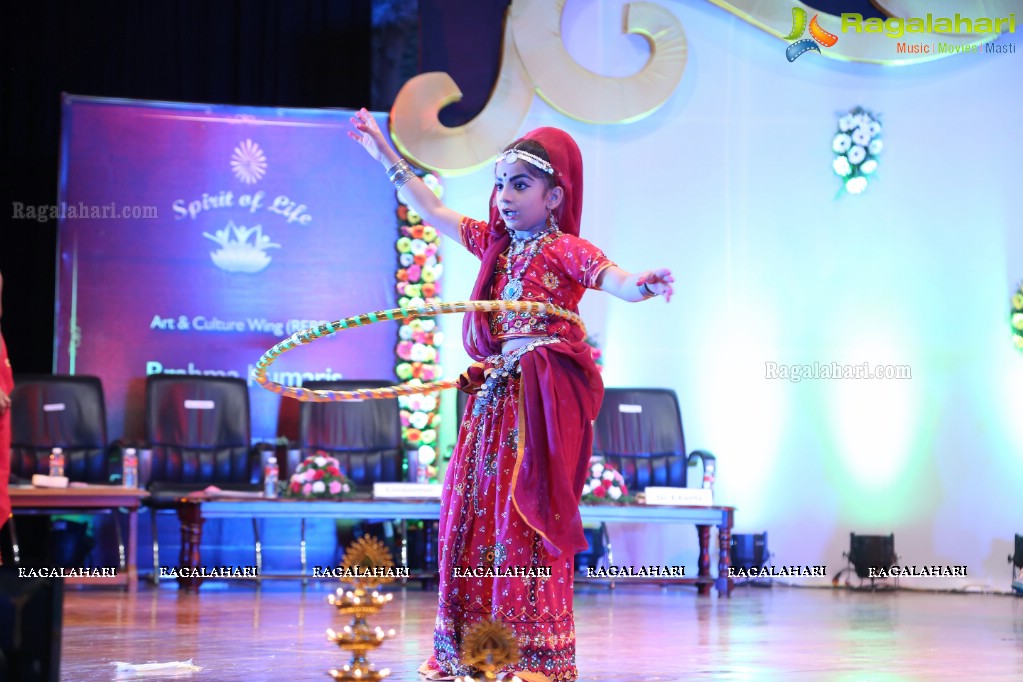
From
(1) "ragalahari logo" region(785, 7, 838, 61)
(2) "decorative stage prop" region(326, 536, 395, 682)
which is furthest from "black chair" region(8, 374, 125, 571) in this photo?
(2) "decorative stage prop" region(326, 536, 395, 682)

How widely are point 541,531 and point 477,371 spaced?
1.75 feet

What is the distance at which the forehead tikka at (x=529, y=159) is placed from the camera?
11.7 feet

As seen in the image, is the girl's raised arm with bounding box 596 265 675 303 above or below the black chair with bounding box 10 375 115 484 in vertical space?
above

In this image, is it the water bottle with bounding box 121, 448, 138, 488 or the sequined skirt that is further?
the water bottle with bounding box 121, 448, 138, 488

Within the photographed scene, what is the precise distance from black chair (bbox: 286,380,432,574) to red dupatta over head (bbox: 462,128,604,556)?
4.62m

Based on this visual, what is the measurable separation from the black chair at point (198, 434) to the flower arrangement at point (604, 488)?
2.20 m

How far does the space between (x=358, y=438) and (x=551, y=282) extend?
4.93 metres

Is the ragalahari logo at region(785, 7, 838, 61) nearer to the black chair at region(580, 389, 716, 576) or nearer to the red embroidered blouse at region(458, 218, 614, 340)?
the black chair at region(580, 389, 716, 576)

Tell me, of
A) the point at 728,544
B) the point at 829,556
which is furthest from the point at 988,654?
the point at 829,556

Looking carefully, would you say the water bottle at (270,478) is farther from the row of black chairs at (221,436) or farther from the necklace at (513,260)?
the necklace at (513,260)

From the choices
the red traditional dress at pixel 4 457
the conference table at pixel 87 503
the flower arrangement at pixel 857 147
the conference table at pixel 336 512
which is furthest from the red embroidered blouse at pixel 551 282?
the flower arrangement at pixel 857 147

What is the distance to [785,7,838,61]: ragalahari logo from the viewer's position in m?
8.93

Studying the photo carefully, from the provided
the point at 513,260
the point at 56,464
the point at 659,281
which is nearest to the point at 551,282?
the point at 513,260

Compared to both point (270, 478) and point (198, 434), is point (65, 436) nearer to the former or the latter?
point (198, 434)
